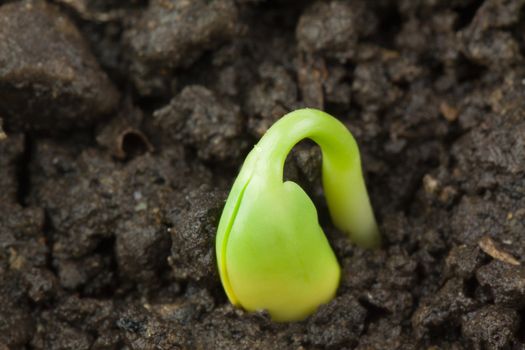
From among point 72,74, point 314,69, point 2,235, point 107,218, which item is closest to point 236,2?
point 314,69

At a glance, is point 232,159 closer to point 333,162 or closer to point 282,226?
point 333,162

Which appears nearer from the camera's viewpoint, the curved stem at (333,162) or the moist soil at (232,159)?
the curved stem at (333,162)

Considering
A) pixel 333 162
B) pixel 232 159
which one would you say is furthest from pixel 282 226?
pixel 232 159

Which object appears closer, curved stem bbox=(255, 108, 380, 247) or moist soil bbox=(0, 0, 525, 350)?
curved stem bbox=(255, 108, 380, 247)
